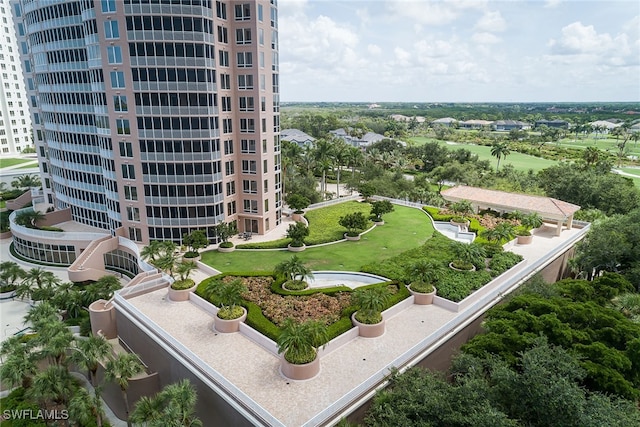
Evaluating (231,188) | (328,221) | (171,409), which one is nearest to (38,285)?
(231,188)

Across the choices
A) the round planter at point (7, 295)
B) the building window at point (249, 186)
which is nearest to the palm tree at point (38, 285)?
the round planter at point (7, 295)

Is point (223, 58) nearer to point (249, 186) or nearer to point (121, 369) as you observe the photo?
point (249, 186)

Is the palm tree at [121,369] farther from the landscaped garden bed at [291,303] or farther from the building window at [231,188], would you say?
the building window at [231,188]

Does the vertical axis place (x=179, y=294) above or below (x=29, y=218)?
below

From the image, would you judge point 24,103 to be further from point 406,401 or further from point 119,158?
point 406,401

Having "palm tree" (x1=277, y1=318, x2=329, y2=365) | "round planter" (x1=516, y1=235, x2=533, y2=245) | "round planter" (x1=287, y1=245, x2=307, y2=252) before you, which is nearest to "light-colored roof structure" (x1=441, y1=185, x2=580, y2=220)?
"round planter" (x1=516, y1=235, x2=533, y2=245)

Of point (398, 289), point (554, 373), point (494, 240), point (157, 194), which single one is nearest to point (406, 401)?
point (554, 373)
